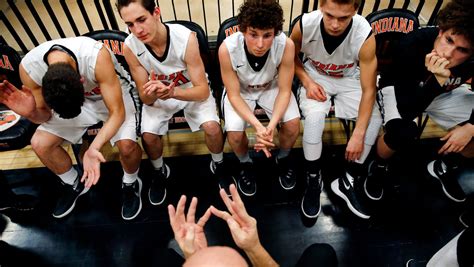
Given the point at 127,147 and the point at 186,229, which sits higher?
the point at 186,229

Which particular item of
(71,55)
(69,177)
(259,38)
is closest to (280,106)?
(259,38)

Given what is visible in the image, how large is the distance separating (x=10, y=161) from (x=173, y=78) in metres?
1.89

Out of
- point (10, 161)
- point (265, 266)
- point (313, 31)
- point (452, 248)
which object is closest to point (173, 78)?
point (313, 31)

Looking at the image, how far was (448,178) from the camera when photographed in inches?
108

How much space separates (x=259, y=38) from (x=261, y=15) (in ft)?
0.52

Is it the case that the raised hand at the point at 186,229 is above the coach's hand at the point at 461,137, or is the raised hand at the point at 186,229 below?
above

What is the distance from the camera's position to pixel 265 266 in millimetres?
1580

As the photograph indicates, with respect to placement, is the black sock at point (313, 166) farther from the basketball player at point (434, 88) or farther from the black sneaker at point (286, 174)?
the basketball player at point (434, 88)

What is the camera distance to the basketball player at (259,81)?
223 cm

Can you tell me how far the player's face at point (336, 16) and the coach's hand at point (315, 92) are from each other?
40cm

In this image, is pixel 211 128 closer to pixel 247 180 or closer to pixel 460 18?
pixel 247 180

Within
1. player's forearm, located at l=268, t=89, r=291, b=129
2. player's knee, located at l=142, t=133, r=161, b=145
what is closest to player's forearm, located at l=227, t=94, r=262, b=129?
player's forearm, located at l=268, t=89, r=291, b=129

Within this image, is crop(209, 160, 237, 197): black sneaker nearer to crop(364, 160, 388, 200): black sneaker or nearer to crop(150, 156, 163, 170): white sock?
crop(150, 156, 163, 170): white sock

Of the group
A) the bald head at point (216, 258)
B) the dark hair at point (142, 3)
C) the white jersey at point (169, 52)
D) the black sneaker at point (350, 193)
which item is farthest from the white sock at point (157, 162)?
the bald head at point (216, 258)
